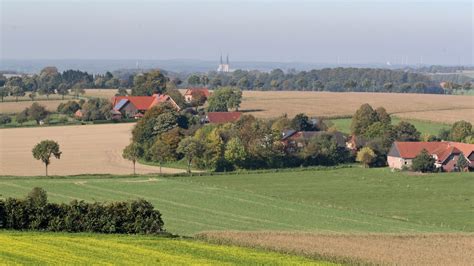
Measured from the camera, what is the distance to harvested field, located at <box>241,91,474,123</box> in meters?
106

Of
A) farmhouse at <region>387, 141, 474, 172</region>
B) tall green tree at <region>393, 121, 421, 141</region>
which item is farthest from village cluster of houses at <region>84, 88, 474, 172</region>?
tall green tree at <region>393, 121, 421, 141</region>

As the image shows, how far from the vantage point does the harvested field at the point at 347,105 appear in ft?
348

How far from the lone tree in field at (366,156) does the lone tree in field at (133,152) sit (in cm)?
1498

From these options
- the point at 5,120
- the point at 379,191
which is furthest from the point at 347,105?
the point at 379,191

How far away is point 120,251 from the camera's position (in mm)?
31922

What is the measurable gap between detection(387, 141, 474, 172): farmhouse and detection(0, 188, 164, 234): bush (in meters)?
31.8

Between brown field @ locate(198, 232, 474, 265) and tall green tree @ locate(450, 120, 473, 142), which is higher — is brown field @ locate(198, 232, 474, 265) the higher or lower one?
the lower one

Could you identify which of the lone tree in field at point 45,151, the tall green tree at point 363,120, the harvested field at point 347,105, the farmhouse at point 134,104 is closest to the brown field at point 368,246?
the lone tree in field at point 45,151

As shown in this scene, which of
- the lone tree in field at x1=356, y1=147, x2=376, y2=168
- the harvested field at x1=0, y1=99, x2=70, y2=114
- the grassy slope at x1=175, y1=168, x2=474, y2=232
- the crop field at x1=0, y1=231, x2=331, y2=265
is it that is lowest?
the grassy slope at x1=175, y1=168, x2=474, y2=232

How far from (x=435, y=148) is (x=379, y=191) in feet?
45.2

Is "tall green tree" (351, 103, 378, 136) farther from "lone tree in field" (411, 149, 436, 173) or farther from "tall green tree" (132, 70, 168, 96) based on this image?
"tall green tree" (132, 70, 168, 96)

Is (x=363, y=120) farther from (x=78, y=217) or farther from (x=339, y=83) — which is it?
(x=339, y=83)

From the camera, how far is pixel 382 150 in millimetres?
70812

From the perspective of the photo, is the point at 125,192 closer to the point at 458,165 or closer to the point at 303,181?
the point at 303,181
